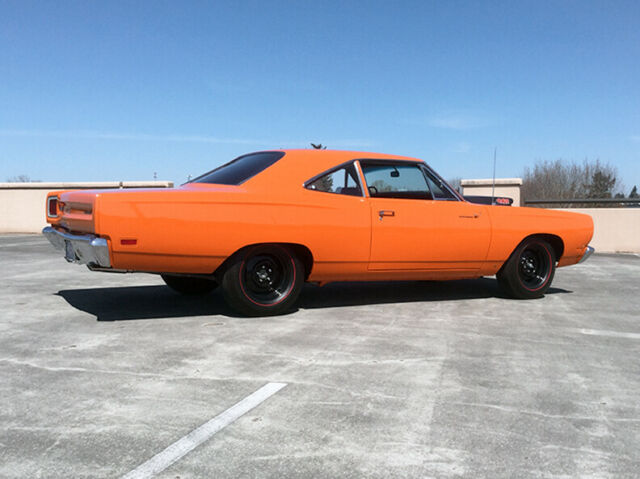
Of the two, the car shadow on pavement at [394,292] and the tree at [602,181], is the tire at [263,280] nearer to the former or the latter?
the car shadow on pavement at [394,292]

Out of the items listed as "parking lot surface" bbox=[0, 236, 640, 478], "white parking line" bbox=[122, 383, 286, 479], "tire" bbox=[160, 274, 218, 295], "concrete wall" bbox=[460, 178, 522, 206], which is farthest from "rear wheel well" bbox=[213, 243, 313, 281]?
"concrete wall" bbox=[460, 178, 522, 206]

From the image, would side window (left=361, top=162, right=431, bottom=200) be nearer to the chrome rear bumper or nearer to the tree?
the chrome rear bumper

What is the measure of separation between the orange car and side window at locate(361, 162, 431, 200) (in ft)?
0.04

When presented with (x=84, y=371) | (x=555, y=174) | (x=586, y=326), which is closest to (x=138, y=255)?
(x=84, y=371)

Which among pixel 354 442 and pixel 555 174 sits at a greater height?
pixel 555 174

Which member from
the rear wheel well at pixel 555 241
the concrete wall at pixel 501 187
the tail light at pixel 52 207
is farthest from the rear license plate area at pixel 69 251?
the concrete wall at pixel 501 187

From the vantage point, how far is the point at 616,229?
1545cm

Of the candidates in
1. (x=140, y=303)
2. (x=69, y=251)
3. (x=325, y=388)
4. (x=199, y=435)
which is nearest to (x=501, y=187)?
(x=140, y=303)

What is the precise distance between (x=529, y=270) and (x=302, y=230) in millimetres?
3031

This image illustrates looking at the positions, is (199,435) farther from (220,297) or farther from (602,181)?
(602,181)

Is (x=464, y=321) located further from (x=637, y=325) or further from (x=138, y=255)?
(x=138, y=255)

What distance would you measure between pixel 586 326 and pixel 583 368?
5.15 ft

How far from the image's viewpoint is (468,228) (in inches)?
253

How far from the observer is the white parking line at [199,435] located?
7.91 feet
